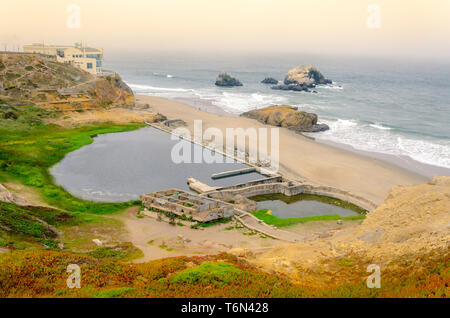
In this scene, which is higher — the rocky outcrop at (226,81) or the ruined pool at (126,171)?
the rocky outcrop at (226,81)

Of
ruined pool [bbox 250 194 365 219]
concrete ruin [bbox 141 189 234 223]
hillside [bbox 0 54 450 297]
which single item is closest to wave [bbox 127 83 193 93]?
hillside [bbox 0 54 450 297]

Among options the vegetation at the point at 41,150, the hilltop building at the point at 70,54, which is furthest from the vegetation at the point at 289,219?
the hilltop building at the point at 70,54

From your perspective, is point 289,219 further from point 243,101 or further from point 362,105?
point 243,101

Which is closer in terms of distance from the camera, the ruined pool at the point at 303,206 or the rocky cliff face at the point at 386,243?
the rocky cliff face at the point at 386,243

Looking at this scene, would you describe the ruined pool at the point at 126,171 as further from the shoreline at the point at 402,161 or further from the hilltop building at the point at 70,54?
the hilltop building at the point at 70,54

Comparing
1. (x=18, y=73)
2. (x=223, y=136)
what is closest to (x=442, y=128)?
(x=223, y=136)

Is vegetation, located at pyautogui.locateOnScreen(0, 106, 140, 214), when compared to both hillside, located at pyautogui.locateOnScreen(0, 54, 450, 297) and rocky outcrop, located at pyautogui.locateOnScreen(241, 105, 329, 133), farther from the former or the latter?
rocky outcrop, located at pyautogui.locateOnScreen(241, 105, 329, 133)
